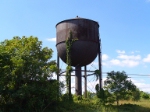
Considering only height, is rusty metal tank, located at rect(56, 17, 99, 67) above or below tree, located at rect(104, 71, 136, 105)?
above

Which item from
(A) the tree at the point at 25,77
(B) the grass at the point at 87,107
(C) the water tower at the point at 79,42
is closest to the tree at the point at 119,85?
(B) the grass at the point at 87,107

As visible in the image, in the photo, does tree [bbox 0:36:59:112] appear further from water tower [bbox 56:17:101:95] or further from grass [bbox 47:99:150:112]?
water tower [bbox 56:17:101:95]

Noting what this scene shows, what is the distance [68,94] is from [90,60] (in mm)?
4157

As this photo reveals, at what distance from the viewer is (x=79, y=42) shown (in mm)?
25234

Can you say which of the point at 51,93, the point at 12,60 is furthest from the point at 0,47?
the point at 51,93

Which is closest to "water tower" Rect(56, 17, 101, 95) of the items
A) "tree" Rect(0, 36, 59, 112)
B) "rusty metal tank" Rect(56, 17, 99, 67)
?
"rusty metal tank" Rect(56, 17, 99, 67)

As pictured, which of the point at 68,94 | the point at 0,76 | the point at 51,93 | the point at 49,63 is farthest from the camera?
the point at 68,94

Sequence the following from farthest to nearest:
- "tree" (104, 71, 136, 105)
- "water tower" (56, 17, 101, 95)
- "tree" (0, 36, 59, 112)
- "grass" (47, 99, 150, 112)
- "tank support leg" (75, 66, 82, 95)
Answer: "tank support leg" (75, 66, 82, 95) < "water tower" (56, 17, 101, 95) < "tree" (104, 71, 136, 105) < "grass" (47, 99, 150, 112) < "tree" (0, 36, 59, 112)

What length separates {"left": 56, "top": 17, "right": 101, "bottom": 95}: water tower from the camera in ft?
82.7

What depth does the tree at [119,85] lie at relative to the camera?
24625mm

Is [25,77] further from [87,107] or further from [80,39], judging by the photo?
[80,39]

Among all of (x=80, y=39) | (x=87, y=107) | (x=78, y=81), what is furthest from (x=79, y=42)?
(x=87, y=107)

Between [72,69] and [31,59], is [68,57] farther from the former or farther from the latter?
[31,59]

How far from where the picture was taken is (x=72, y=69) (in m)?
25.6
